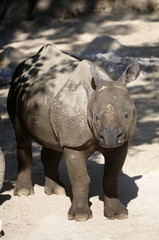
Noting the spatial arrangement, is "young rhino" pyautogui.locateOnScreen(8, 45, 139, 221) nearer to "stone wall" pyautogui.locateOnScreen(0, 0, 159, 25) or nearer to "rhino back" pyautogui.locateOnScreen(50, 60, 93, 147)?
"rhino back" pyautogui.locateOnScreen(50, 60, 93, 147)

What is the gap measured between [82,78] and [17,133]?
1.54 meters

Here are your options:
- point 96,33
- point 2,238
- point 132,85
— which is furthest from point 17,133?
point 96,33

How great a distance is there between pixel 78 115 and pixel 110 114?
51 cm

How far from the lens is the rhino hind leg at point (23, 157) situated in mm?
8391

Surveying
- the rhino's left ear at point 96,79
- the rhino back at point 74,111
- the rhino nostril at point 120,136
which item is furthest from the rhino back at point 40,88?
the rhino nostril at point 120,136

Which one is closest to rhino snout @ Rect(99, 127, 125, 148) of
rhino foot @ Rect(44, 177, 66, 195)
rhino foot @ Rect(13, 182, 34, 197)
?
rhino foot @ Rect(44, 177, 66, 195)

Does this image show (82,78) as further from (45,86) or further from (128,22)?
(128,22)

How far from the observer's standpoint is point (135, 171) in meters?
9.43

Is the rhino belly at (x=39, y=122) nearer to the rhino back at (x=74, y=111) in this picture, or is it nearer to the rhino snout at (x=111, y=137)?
the rhino back at (x=74, y=111)

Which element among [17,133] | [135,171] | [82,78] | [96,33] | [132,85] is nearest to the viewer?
[82,78]

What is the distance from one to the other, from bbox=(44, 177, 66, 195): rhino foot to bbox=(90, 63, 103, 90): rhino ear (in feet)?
6.25

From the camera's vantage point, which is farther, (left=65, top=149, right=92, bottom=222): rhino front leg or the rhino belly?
the rhino belly

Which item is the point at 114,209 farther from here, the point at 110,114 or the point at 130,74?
the point at 130,74

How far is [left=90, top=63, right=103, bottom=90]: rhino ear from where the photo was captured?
704 cm
